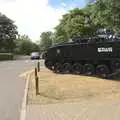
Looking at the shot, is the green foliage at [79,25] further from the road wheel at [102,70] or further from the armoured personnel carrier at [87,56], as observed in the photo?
the road wheel at [102,70]

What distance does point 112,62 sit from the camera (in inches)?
1083

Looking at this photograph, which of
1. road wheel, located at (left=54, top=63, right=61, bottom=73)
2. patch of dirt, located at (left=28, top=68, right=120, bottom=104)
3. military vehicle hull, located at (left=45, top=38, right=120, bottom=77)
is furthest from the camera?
road wheel, located at (left=54, top=63, right=61, bottom=73)

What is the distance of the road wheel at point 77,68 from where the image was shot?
29.5 metres

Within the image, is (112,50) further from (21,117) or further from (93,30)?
(93,30)

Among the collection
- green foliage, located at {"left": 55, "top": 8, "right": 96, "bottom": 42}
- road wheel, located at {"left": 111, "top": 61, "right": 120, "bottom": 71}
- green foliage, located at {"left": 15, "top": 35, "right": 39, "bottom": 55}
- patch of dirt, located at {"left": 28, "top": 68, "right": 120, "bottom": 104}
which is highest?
green foliage, located at {"left": 55, "top": 8, "right": 96, "bottom": 42}

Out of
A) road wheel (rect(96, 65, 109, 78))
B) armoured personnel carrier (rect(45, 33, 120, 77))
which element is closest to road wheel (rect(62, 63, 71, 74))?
armoured personnel carrier (rect(45, 33, 120, 77))

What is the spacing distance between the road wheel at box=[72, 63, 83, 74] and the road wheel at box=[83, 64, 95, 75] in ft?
1.33

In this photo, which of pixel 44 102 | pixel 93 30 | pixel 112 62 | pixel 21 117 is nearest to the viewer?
pixel 21 117

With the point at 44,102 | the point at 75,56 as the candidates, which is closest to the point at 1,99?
the point at 44,102

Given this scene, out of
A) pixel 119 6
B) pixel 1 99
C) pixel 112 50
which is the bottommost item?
pixel 1 99

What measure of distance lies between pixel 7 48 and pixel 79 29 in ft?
182

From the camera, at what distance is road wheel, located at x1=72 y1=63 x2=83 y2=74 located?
2950 cm

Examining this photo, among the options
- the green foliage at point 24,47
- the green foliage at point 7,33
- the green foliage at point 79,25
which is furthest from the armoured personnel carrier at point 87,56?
the green foliage at point 24,47

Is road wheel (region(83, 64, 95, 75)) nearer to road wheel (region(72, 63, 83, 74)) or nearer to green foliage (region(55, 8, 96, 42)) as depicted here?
road wheel (region(72, 63, 83, 74))
